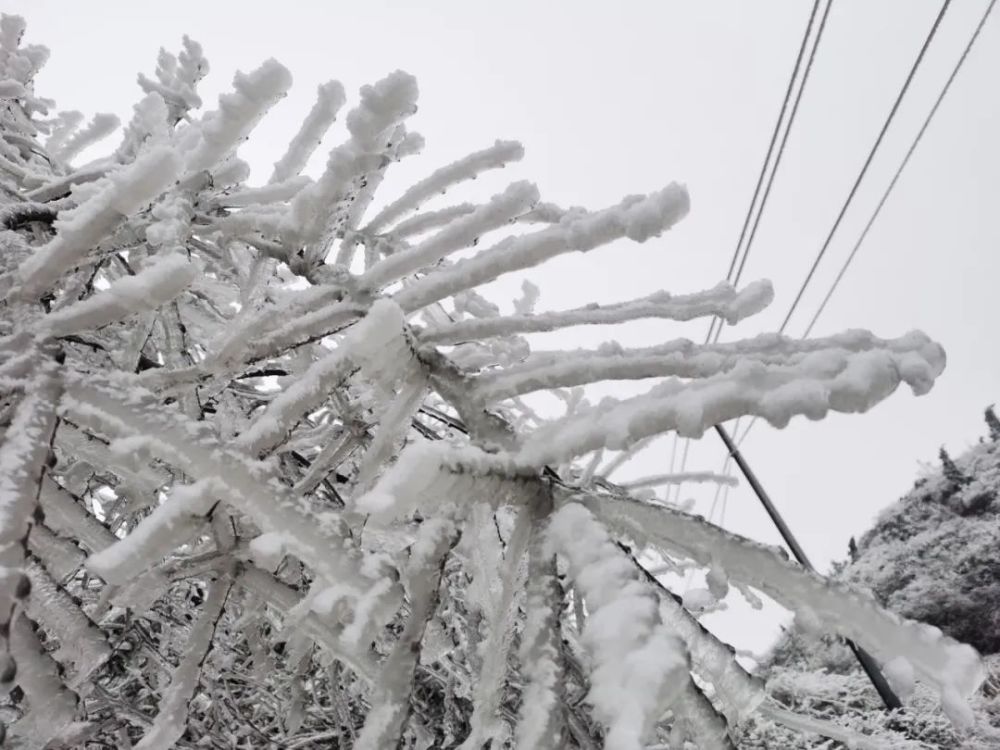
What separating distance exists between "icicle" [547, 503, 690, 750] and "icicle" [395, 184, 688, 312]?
25 centimetres

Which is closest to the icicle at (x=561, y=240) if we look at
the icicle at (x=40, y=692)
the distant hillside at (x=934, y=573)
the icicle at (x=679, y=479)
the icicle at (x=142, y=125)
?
the icicle at (x=40, y=692)

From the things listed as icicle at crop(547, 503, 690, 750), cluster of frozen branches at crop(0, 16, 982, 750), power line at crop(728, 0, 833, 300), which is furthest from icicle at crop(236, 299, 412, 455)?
power line at crop(728, 0, 833, 300)

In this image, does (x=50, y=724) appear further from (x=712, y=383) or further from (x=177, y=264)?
(x=712, y=383)

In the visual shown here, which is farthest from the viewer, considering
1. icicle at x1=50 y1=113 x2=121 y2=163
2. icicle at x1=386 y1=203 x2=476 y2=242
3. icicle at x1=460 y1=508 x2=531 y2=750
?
icicle at x1=50 y1=113 x2=121 y2=163

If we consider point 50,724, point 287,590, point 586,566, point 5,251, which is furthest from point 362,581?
point 5,251

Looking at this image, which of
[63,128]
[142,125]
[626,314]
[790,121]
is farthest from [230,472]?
[790,121]

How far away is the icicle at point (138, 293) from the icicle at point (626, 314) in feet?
0.73

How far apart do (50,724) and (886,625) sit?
602 millimetres

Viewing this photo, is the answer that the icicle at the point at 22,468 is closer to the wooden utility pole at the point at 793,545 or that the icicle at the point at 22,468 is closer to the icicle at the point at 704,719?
the icicle at the point at 704,719

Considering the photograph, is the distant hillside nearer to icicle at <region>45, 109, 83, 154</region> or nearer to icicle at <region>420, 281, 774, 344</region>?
icicle at <region>420, 281, 774, 344</region>

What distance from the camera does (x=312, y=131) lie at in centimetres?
81

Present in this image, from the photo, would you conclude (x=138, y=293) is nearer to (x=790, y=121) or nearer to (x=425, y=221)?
(x=425, y=221)

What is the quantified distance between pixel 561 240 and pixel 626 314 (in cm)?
13

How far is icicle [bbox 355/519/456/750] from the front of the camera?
467 millimetres
